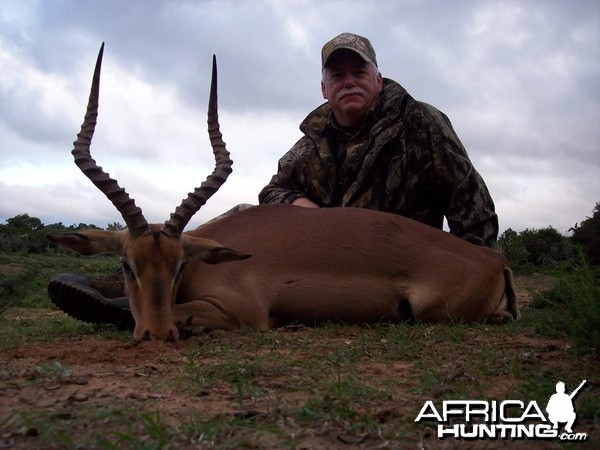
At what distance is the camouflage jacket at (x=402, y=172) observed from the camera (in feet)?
22.9

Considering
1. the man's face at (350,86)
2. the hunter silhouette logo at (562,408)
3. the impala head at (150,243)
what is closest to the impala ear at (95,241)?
the impala head at (150,243)

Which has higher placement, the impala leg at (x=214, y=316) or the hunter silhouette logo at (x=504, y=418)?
the impala leg at (x=214, y=316)

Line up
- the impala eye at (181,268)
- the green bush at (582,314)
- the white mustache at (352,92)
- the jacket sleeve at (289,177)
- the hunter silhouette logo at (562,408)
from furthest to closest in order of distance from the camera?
the jacket sleeve at (289,177) → the white mustache at (352,92) → the impala eye at (181,268) → the green bush at (582,314) → the hunter silhouette logo at (562,408)

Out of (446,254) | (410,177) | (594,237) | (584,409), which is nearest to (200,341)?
(446,254)

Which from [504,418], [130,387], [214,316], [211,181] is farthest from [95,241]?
[504,418]

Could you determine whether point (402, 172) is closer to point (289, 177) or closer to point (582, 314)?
point (289, 177)

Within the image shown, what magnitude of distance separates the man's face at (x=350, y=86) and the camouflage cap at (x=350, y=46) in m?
0.06

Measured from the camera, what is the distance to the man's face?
7406 mm

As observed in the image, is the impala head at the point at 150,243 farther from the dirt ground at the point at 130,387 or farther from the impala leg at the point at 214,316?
the dirt ground at the point at 130,387

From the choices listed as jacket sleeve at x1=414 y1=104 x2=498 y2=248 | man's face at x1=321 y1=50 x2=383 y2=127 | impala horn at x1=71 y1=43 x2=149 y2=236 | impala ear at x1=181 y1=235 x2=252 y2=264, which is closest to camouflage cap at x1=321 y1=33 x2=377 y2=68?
man's face at x1=321 y1=50 x2=383 y2=127

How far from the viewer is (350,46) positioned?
7.50 m

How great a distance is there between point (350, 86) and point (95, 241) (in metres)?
3.47

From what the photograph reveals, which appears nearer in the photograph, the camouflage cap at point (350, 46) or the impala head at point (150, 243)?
the impala head at point (150, 243)

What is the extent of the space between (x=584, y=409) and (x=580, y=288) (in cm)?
147
